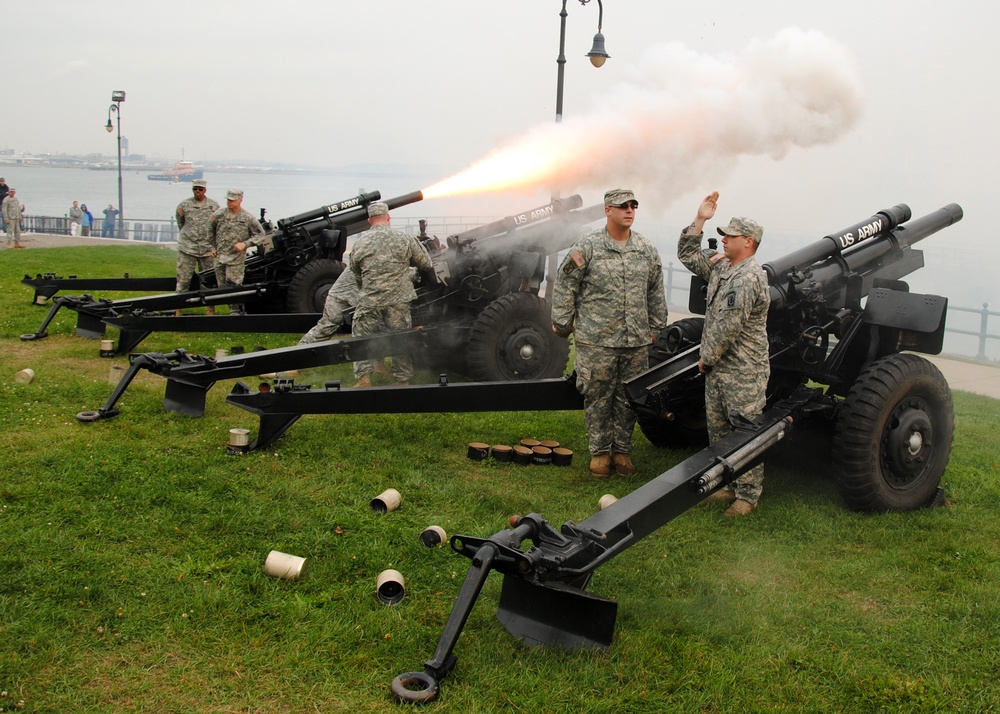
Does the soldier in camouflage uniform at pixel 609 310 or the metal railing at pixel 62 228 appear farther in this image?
the metal railing at pixel 62 228

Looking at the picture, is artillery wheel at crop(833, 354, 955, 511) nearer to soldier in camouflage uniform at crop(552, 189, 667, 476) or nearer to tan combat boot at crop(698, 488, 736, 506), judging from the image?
tan combat boot at crop(698, 488, 736, 506)

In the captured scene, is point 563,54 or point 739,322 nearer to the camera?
point 739,322

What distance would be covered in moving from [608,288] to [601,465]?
47.0 inches

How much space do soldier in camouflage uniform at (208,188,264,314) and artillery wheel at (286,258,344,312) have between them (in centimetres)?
64

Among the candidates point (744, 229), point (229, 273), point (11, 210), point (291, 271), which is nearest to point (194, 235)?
point (229, 273)

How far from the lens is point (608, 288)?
6.02m

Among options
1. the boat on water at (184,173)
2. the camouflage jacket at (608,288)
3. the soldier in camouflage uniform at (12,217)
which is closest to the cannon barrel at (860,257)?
the camouflage jacket at (608,288)

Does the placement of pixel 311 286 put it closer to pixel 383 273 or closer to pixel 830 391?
pixel 383 273

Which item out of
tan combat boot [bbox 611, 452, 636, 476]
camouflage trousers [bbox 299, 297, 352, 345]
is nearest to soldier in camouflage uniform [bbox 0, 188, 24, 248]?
camouflage trousers [bbox 299, 297, 352, 345]

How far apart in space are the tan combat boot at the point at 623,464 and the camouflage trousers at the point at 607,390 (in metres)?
0.04

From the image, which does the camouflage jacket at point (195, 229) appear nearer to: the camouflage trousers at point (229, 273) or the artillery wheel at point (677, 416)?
the camouflage trousers at point (229, 273)

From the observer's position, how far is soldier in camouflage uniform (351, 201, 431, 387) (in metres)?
7.89

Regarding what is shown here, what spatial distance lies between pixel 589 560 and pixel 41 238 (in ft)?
78.3

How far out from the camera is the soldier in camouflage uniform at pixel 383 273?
789 centimetres
